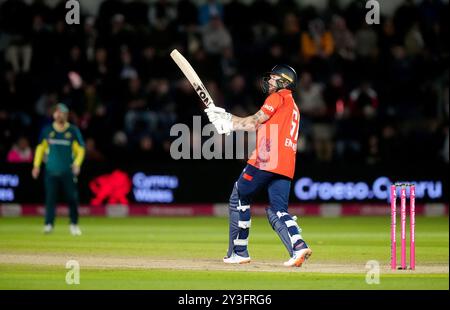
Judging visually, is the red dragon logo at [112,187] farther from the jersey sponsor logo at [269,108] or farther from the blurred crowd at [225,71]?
the jersey sponsor logo at [269,108]

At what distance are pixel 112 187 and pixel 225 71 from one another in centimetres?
391

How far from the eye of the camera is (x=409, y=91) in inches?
925

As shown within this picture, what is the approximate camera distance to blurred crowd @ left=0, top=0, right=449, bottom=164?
22.3 meters

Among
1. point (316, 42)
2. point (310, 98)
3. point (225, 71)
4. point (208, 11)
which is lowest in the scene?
point (310, 98)

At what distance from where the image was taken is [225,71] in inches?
922

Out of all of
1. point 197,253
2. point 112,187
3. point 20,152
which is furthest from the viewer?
point 20,152

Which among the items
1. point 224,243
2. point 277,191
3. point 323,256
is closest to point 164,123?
point 224,243

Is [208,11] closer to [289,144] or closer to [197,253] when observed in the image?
[197,253]

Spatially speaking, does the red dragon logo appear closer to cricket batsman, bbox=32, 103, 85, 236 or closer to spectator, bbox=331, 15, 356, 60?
cricket batsman, bbox=32, 103, 85, 236

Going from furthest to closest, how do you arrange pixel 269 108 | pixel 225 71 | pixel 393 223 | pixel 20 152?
pixel 225 71
pixel 20 152
pixel 269 108
pixel 393 223

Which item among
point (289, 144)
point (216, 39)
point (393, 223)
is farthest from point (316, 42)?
point (393, 223)

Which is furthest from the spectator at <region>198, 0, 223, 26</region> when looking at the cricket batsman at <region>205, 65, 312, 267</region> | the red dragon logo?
the cricket batsman at <region>205, 65, 312, 267</region>

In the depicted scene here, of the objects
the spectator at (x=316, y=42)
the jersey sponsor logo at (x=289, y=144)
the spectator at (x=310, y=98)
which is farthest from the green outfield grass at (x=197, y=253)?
the spectator at (x=316, y=42)

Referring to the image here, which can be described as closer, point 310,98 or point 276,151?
point 276,151
